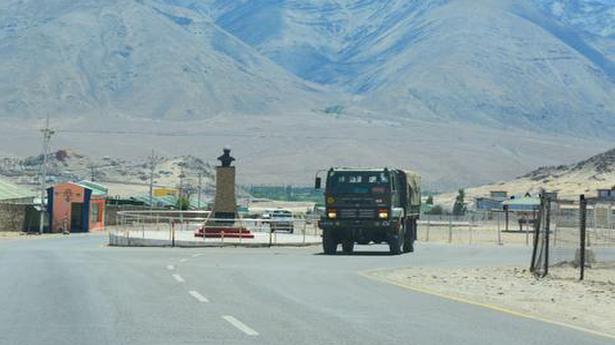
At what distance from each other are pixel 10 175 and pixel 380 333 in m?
186

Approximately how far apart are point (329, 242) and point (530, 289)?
16.8 m

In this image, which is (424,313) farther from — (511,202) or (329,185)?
(511,202)

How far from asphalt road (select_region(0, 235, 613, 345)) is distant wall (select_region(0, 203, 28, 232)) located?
4907 cm

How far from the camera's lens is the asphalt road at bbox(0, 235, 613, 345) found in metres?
14.6

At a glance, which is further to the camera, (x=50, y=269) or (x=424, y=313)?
(x=50, y=269)

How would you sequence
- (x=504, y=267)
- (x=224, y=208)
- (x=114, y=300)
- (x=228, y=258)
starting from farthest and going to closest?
(x=224, y=208) < (x=228, y=258) < (x=504, y=267) < (x=114, y=300)

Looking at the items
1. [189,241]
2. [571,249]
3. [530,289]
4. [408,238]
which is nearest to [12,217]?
[189,241]

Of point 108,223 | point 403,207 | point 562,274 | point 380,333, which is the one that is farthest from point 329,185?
point 108,223

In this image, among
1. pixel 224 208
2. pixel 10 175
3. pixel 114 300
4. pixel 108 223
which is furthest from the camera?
pixel 10 175

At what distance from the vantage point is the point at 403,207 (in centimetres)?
4181

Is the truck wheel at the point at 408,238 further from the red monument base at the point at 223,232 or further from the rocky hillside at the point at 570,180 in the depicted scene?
the rocky hillside at the point at 570,180

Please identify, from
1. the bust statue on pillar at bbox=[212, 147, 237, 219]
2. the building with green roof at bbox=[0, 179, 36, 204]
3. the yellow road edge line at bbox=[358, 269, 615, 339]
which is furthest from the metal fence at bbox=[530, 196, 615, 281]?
the building with green roof at bbox=[0, 179, 36, 204]

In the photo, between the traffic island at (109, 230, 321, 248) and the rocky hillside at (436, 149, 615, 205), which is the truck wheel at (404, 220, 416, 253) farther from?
the rocky hillside at (436, 149, 615, 205)

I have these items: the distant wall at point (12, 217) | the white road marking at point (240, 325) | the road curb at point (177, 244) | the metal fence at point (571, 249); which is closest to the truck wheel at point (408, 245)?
the metal fence at point (571, 249)
